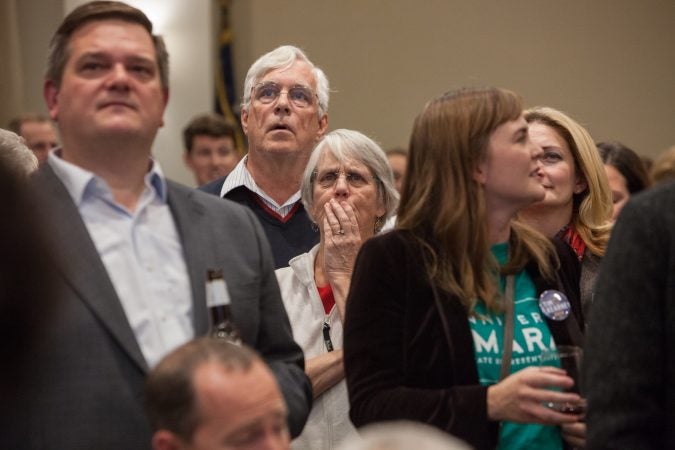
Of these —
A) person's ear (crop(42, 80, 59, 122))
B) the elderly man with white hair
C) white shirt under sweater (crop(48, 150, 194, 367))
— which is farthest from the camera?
the elderly man with white hair

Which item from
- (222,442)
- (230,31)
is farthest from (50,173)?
(230,31)

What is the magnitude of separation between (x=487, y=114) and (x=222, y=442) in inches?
49.8

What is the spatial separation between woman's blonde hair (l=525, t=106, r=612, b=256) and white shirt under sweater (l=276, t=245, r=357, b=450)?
0.95 metres

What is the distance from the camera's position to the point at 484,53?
8805mm

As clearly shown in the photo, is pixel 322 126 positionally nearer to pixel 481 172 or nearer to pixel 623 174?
pixel 623 174

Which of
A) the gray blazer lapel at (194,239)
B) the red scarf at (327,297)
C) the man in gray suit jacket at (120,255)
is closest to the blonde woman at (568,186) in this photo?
the red scarf at (327,297)

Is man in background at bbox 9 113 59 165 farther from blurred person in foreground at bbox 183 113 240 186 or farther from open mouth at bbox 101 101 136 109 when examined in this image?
open mouth at bbox 101 101 136 109

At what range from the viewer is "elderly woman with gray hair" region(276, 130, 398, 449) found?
343 cm

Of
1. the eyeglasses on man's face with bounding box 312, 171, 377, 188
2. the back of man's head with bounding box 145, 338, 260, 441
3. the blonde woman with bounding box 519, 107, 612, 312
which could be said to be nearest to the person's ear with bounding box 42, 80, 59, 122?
the back of man's head with bounding box 145, 338, 260, 441

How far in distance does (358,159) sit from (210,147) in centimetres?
332

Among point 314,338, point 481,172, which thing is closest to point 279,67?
point 314,338

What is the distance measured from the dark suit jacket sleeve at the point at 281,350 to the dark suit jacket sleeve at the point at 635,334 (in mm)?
647

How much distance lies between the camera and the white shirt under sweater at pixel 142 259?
7.96 feet

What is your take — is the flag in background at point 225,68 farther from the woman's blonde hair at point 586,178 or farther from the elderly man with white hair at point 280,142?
the woman's blonde hair at point 586,178
